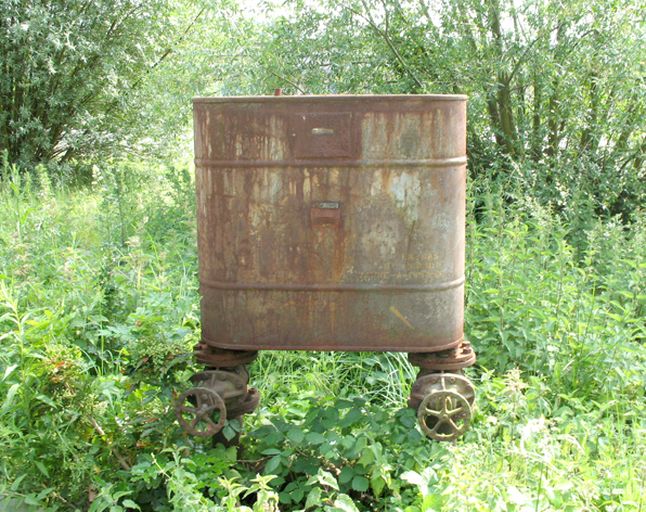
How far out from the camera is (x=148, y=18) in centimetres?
1145

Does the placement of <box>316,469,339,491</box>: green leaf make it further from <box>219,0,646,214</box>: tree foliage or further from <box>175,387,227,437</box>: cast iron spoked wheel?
<box>219,0,646,214</box>: tree foliage

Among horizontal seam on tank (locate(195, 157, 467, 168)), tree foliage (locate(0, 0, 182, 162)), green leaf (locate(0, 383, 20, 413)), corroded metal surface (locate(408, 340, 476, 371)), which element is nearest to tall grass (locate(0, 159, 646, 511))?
green leaf (locate(0, 383, 20, 413))

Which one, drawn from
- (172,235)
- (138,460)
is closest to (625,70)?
(172,235)

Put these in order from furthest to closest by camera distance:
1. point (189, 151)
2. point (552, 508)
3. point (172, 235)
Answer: point (189, 151) → point (172, 235) → point (552, 508)

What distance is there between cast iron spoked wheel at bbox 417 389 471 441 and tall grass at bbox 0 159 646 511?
0.07 m

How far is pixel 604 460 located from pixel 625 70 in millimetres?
3618

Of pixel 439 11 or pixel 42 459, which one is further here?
pixel 439 11

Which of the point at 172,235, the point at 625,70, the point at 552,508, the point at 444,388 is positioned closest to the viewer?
the point at 552,508

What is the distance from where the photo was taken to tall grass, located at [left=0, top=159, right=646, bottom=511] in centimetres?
284

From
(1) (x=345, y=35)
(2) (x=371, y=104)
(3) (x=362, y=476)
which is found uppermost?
(1) (x=345, y=35)

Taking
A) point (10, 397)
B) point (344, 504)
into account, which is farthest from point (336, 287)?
point (10, 397)

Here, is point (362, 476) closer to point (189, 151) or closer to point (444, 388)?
point (444, 388)

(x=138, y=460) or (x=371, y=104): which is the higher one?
(x=371, y=104)

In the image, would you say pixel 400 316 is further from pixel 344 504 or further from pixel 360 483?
pixel 344 504
